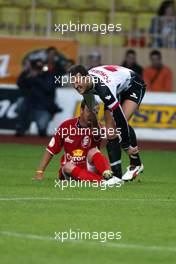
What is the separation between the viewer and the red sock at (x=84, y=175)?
49.5ft

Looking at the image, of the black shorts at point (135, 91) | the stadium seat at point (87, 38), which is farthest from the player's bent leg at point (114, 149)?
the stadium seat at point (87, 38)

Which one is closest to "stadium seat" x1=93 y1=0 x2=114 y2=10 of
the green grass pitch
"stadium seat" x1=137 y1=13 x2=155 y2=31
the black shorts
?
"stadium seat" x1=137 y1=13 x2=155 y2=31

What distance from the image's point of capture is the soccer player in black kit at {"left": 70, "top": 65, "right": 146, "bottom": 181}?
14602mm

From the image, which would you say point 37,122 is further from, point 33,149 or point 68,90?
point 33,149

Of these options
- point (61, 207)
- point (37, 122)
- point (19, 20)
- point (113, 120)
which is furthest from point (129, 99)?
point (19, 20)

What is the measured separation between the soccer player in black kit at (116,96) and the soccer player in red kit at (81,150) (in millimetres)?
228

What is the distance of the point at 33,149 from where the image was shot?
23625 mm

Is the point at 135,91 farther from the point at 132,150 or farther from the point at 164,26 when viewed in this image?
the point at 164,26

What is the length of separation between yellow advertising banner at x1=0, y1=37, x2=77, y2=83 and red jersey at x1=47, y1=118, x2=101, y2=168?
13.2 m

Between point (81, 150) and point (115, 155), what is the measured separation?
0.46m

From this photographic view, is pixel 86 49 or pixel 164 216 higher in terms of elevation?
pixel 164 216

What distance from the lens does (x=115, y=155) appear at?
15289 millimetres

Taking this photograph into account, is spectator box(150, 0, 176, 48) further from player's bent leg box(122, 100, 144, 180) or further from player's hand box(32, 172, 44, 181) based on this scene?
player's hand box(32, 172, 44, 181)

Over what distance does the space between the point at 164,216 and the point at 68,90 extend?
15758 millimetres
